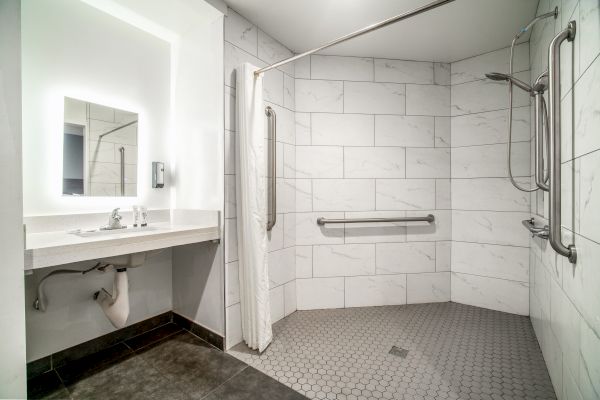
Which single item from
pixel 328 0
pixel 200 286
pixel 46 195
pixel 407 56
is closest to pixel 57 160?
pixel 46 195

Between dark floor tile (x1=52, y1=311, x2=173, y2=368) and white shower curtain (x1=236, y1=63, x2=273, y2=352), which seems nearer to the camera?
dark floor tile (x1=52, y1=311, x2=173, y2=368)

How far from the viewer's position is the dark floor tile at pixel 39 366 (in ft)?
4.63

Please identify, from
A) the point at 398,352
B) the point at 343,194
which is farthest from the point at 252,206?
the point at 398,352

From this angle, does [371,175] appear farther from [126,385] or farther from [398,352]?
[126,385]

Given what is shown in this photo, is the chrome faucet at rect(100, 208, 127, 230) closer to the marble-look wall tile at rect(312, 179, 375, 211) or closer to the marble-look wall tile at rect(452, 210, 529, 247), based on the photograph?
the marble-look wall tile at rect(312, 179, 375, 211)

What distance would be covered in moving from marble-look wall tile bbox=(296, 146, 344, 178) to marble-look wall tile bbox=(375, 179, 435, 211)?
0.41 m

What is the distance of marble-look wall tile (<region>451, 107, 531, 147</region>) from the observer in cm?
211

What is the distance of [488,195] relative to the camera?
226 cm

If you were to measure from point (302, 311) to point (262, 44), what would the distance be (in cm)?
224

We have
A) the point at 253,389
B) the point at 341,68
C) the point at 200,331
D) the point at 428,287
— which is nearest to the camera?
the point at 253,389

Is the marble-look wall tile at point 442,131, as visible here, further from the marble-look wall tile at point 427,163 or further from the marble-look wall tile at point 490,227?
the marble-look wall tile at point 490,227

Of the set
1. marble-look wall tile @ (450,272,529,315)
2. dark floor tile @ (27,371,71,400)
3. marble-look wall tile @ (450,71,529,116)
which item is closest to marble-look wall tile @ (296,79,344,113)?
marble-look wall tile @ (450,71,529,116)

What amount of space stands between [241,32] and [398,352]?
2.42 meters

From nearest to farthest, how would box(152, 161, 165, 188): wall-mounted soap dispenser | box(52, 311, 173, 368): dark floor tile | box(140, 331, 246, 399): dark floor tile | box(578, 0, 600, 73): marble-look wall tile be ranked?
box(578, 0, 600, 73): marble-look wall tile → box(140, 331, 246, 399): dark floor tile → box(52, 311, 173, 368): dark floor tile → box(152, 161, 165, 188): wall-mounted soap dispenser
